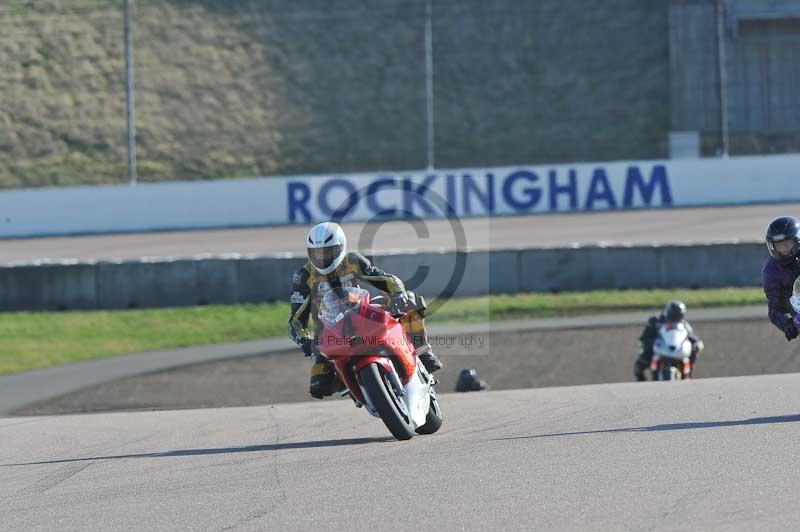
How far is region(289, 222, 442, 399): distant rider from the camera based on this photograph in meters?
8.38

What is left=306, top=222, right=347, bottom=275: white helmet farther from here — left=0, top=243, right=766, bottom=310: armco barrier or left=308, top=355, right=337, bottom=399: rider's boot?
left=0, top=243, right=766, bottom=310: armco barrier

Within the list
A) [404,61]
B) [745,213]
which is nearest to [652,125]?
[404,61]

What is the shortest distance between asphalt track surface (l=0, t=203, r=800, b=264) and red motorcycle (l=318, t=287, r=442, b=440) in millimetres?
17392

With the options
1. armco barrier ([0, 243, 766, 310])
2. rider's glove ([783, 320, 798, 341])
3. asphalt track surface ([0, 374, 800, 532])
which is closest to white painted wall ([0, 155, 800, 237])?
armco barrier ([0, 243, 766, 310])

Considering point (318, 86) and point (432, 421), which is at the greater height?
point (318, 86)

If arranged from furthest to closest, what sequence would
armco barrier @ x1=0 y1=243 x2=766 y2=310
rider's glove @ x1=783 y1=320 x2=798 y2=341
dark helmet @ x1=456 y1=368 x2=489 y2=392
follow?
armco barrier @ x1=0 y1=243 x2=766 y2=310 < dark helmet @ x1=456 y1=368 x2=489 y2=392 < rider's glove @ x1=783 y1=320 x2=798 y2=341

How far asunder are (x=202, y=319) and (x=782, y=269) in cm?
1312

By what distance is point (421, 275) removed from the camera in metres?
21.5

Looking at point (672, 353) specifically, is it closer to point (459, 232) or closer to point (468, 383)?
point (468, 383)

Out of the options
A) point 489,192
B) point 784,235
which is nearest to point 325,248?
point 784,235

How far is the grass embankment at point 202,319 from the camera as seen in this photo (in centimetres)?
1883

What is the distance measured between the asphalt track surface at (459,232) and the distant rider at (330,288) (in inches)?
670

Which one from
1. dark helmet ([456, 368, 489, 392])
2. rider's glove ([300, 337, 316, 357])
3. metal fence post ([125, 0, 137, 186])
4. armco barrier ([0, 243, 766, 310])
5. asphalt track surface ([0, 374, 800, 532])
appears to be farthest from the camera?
metal fence post ([125, 0, 137, 186])

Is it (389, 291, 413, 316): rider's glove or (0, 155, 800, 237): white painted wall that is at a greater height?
(0, 155, 800, 237): white painted wall
